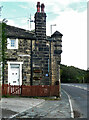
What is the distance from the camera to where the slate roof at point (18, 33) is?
Result: 1717 cm

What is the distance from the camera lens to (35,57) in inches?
674

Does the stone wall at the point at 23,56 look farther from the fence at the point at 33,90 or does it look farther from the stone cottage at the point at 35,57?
the fence at the point at 33,90

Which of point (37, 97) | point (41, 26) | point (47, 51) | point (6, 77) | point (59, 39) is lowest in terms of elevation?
point (37, 97)

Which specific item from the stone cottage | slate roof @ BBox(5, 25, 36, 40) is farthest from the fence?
slate roof @ BBox(5, 25, 36, 40)

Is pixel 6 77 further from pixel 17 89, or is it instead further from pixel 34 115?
pixel 34 115

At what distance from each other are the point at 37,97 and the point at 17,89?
5.49 feet

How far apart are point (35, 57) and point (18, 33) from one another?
111 inches

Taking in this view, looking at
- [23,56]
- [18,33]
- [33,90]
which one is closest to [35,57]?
[23,56]

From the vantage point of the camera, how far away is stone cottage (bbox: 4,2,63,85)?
55.8 ft

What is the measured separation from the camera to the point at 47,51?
677 inches

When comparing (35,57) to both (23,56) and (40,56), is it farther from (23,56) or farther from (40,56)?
(23,56)

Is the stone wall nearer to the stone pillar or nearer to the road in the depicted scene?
the stone pillar

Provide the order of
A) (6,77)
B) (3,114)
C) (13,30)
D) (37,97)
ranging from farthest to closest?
(13,30) < (6,77) < (37,97) < (3,114)

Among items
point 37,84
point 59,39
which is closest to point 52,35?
point 59,39
